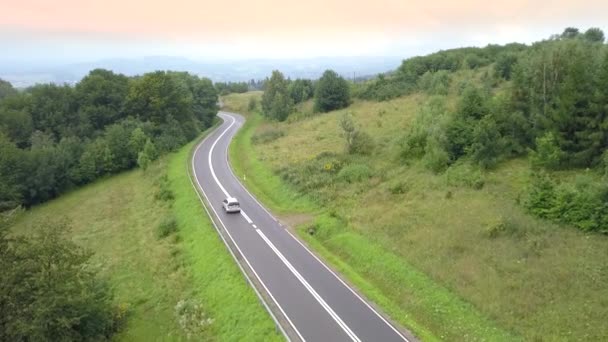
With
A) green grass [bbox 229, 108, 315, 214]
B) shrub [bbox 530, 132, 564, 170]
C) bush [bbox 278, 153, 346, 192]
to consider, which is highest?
shrub [bbox 530, 132, 564, 170]

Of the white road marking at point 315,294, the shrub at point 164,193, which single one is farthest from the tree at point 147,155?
Answer: the white road marking at point 315,294

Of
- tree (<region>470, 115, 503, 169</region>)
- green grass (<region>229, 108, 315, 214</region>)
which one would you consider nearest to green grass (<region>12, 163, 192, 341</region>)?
green grass (<region>229, 108, 315, 214</region>)

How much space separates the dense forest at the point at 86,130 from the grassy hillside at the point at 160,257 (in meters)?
4.37

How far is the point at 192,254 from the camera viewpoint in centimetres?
3694

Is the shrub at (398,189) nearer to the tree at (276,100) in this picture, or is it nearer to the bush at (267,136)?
the bush at (267,136)

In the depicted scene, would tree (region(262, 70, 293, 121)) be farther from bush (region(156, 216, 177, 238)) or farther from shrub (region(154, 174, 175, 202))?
bush (region(156, 216, 177, 238))

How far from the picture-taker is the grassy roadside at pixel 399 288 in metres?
23.0

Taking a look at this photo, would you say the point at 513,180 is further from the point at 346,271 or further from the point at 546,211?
the point at 346,271

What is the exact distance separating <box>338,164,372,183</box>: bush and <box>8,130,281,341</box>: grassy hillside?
14.9 metres

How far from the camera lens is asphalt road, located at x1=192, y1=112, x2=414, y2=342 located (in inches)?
933

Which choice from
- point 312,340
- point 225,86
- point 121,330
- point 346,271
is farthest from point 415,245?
point 225,86

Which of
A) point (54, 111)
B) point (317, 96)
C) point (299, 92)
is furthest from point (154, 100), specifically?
point (299, 92)

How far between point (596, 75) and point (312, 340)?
108ft

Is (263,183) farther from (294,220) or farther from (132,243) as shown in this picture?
(132,243)
